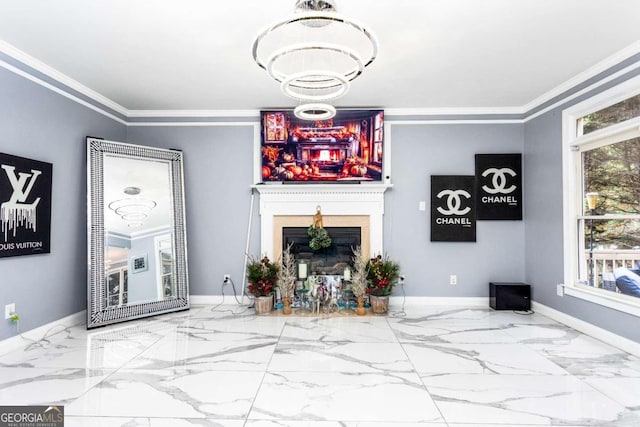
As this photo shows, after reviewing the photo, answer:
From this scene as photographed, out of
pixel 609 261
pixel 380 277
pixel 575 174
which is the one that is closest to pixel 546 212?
pixel 575 174

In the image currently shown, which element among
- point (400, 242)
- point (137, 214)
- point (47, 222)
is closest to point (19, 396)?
point (47, 222)

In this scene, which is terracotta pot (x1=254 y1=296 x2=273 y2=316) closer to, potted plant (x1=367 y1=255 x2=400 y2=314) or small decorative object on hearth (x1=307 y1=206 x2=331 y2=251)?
small decorative object on hearth (x1=307 y1=206 x2=331 y2=251)

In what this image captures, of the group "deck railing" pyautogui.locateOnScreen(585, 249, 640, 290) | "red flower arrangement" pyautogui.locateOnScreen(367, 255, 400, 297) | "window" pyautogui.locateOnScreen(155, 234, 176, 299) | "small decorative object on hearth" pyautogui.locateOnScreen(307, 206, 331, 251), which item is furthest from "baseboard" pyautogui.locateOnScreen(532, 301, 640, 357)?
"window" pyautogui.locateOnScreen(155, 234, 176, 299)

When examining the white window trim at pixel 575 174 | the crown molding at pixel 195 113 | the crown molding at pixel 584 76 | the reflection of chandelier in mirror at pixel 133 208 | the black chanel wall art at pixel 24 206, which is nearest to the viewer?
the black chanel wall art at pixel 24 206

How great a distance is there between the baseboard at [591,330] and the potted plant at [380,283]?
1780mm

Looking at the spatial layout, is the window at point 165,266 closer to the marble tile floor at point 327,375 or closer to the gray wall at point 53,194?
the marble tile floor at point 327,375

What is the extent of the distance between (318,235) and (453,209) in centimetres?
179

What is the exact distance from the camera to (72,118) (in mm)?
3807

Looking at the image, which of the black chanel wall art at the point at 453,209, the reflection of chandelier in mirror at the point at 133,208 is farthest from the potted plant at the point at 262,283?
the black chanel wall art at the point at 453,209

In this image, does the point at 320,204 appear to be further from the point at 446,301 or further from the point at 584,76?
the point at 584,76

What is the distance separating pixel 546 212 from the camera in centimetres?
421

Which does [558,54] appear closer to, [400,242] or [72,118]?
[400,242]

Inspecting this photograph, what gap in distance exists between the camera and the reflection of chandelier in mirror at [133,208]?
13.3 ft

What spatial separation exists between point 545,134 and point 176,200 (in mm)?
4555
